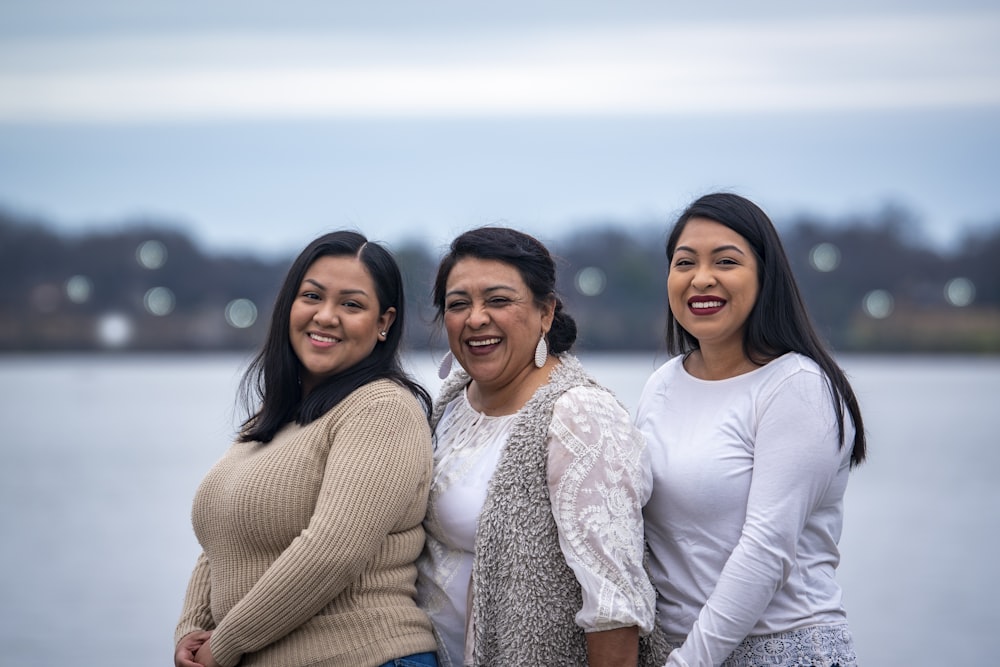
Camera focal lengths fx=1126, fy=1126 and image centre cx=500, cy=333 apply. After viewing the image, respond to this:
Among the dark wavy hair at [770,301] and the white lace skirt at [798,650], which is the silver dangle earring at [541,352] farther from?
the white lace skirt at [798,650]

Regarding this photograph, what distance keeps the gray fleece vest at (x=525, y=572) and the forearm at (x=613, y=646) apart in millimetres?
85

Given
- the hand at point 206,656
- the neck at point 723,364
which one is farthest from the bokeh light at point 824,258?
the hand at point 206,656

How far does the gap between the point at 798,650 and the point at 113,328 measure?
4571 centimetres

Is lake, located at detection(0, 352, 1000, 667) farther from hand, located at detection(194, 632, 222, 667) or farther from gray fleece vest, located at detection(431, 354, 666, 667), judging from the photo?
hand, located at detection(194, 632, 222, 667)

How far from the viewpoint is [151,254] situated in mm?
44562

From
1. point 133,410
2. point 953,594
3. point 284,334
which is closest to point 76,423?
point 133,410

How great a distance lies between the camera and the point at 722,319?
2799 mm

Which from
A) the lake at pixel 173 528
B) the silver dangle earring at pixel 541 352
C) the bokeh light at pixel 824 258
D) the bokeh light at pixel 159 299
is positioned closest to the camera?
the silver dangle earring at pixel 541 352

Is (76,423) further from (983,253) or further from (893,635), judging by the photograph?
(983,253)

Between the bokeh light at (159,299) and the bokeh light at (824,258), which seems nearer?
the bokeh light at (824,258)

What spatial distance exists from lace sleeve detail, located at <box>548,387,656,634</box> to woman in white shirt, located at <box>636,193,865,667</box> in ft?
0.49

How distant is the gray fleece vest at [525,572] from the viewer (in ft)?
8.83

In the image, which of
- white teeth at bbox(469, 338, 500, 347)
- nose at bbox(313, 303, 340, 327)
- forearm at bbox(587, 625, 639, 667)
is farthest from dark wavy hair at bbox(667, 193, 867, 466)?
nose at bbox(313, 303, 340, 327)

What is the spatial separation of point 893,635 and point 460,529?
344 inches
